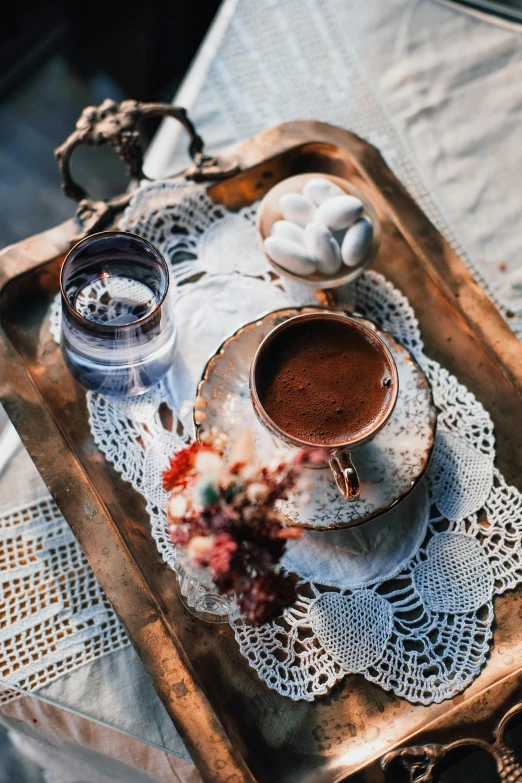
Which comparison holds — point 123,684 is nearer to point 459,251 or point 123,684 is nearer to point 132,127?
point 132,127

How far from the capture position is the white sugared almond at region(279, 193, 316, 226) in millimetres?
1112

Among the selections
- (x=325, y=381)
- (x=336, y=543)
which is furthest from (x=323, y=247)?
(x=336, y=543)

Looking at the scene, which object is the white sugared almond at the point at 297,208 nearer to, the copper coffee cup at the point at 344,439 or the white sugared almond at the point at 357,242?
the white sugared almond at the point at 357,242

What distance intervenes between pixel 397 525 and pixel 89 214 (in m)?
0.68

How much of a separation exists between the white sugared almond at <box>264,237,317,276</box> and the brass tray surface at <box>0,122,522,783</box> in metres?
0.15

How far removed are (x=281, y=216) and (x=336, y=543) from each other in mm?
514

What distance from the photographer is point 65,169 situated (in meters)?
1.14

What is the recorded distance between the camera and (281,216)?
1.15m

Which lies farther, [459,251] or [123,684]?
[459,251]

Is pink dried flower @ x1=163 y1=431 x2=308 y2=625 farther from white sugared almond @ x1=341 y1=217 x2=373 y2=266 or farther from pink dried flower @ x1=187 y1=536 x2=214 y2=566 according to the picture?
white sugared almond @ x1=341 y1=217 x2=373 y2=266

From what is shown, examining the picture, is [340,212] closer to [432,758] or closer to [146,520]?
[146,520]

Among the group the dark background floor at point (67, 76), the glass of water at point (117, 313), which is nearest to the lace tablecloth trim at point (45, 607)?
the glass of water at point (117, 313)

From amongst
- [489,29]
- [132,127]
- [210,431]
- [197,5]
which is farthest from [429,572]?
[197,5]

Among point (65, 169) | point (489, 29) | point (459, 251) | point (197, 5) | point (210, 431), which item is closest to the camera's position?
point (210, 431)
